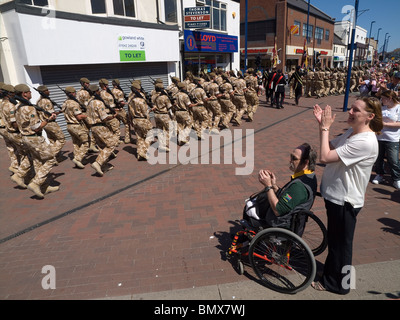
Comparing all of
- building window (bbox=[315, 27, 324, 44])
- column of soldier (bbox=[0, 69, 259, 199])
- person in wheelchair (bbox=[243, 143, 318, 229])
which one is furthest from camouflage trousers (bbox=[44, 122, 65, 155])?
building window (bbox=[315, 27, 324, 44])

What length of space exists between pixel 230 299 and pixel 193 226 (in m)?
1.54

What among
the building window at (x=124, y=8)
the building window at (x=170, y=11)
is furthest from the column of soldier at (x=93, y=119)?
the building window at (x=170, y=11)

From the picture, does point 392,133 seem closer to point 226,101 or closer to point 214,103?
point 214,103

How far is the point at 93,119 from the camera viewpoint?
20.9ft

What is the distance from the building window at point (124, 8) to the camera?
37.1ft

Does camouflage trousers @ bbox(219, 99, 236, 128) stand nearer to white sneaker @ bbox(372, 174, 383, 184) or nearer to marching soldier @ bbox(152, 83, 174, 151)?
marching soldier @ bbox(152, 83, 174, 151)

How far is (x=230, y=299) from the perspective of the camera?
9.47ft

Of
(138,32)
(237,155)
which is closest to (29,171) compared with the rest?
(237,155)

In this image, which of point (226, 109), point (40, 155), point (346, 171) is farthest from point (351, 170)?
point (226, 109)

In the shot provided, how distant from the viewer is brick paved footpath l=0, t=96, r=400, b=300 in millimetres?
3271

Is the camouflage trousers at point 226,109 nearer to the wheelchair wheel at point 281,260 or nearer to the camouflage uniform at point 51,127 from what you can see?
the camouflage uniform at point 51,127

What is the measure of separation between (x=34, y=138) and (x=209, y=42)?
47.6ft

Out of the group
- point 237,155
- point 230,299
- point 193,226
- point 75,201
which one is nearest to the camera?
point 230,299

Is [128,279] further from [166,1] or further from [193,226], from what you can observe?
→ [166,1]
